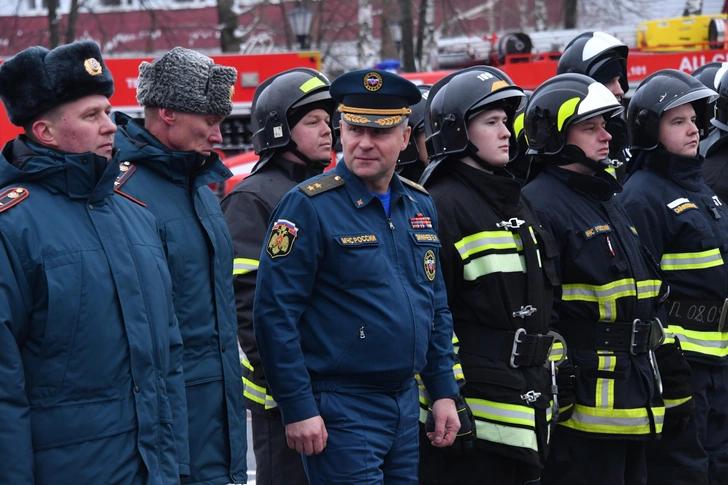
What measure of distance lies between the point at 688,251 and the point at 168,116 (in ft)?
10.4

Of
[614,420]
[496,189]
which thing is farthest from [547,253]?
[614,420]

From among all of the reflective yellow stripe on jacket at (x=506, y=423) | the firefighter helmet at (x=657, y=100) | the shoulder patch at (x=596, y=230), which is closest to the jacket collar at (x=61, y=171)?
the reflective yellow stripe on jacket at (x=506, y=423)

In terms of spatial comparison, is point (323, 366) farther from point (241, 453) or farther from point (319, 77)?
point (319, 77)

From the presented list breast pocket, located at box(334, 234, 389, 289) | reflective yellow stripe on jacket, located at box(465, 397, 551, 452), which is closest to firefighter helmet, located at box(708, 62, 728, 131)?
reflective yellow stripe on jacket, located at box(465, 397, 551, 452)

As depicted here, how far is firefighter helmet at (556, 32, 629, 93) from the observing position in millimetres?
7230

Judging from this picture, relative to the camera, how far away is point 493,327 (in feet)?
16.0

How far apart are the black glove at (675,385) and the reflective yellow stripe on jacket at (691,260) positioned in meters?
0.51

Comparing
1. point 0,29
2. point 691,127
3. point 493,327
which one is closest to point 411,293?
point 493,327

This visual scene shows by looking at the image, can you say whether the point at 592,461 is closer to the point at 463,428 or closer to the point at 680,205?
the point at 463,428

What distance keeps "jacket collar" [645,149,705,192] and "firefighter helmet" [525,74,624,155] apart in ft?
2.34

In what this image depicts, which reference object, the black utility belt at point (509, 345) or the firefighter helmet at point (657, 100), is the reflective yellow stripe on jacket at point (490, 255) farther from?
the firefighter helmet at point (657, 100)

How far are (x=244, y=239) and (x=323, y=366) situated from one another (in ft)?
3.49

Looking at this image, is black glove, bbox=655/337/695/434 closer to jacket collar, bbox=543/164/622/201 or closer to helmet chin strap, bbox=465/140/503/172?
jacket collar, bbox=543/164/622/201

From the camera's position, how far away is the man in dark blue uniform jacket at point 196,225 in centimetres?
406
